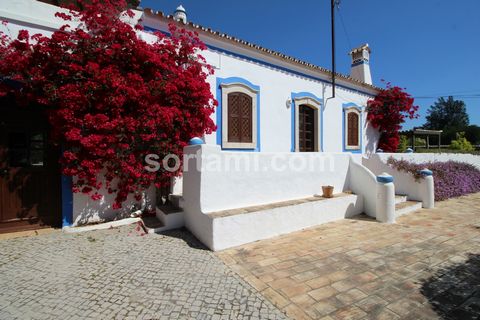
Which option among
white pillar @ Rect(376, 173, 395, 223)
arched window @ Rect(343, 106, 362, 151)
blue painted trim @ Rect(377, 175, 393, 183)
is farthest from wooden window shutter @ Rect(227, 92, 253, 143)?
arched window @ Rect(343, 106, 362, 151)

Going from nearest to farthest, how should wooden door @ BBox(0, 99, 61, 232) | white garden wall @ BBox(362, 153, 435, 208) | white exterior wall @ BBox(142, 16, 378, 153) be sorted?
wooden door @ BBox(0, 99, 61, 232)
white exterior wall @ BBox(142, 16, 378, 153)
white garden wall @ BBox(362, 153, 435, 208)

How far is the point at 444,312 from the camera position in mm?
2645

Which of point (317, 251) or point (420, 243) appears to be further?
point (420, 243)

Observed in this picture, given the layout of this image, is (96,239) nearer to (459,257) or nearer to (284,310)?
(284,310)

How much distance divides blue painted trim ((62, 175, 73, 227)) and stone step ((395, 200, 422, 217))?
8306 mm

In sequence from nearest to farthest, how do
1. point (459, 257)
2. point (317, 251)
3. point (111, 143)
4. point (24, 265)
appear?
point (24, 265) → point (459, 257) → point (317, 251) → point (111, 143)

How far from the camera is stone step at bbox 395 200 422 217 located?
6770mm

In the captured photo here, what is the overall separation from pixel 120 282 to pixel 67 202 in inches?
124

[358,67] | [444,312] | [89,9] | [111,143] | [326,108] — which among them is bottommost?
[444,312]

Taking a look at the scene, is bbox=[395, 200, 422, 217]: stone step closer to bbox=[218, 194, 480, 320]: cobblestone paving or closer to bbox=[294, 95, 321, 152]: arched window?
bbox=[218, 194, 480, 320]: cobblestone paving

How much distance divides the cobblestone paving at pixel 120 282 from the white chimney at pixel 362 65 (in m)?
13.5

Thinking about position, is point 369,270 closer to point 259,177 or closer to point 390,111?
point 259,177

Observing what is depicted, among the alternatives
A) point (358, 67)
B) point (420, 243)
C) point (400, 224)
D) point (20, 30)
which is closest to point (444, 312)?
point (420, 243)

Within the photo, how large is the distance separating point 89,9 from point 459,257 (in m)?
8.56
